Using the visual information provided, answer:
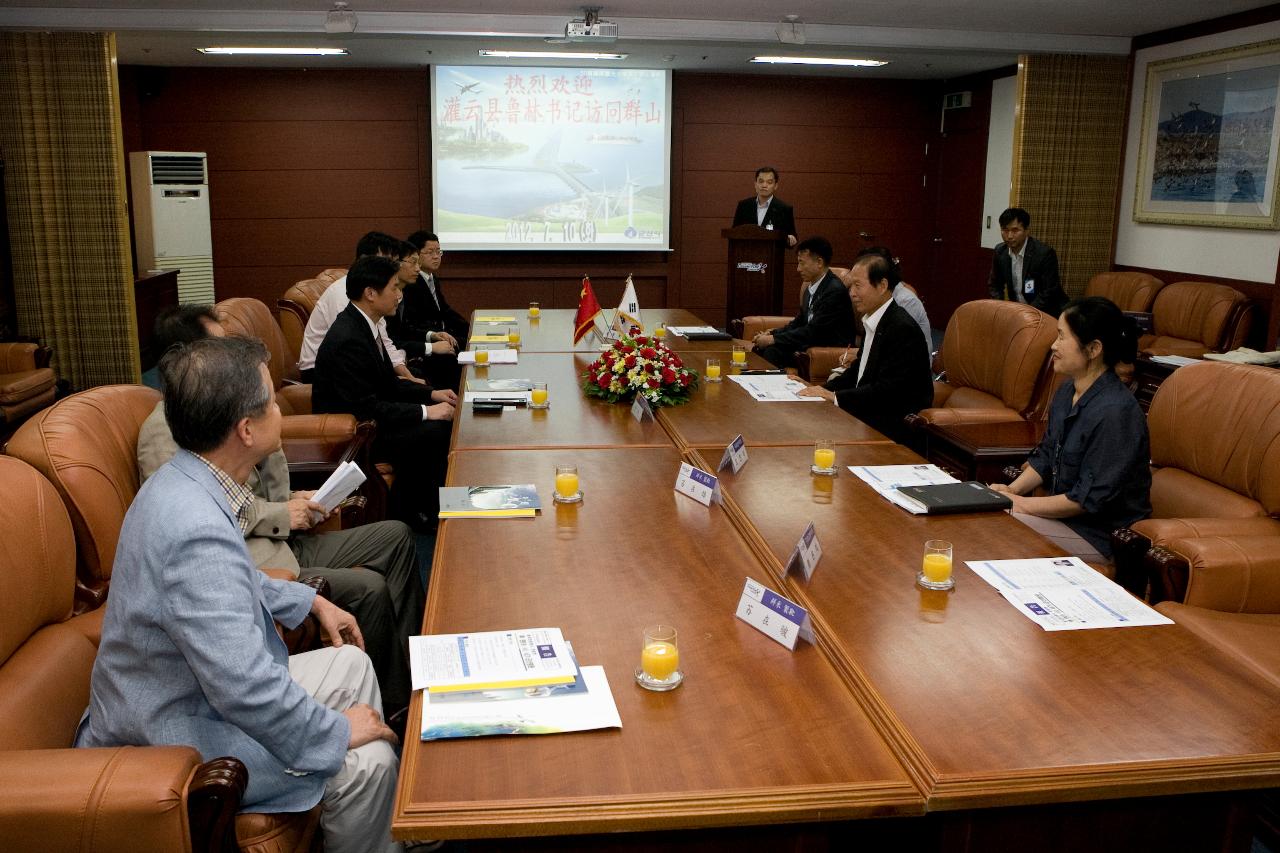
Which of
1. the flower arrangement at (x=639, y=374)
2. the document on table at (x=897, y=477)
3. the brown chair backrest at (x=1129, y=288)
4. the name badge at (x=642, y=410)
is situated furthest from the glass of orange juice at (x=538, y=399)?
the brown chair backrest at (x=1129, y=288)

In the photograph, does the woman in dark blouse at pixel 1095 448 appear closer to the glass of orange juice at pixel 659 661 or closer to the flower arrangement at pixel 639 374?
the flower arrangement at pixel 639 374

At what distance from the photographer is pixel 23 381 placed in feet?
18.7

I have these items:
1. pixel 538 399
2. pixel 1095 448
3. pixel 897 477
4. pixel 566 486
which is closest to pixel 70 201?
pixel 538 399

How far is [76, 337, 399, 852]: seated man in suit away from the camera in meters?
1.65

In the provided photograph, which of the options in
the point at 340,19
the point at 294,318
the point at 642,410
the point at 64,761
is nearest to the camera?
the point at 64,761

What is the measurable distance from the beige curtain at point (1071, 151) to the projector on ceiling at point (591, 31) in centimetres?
318

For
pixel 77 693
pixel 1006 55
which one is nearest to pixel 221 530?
pixel 77 693

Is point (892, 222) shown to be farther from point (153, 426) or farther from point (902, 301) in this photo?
point (153, 426)

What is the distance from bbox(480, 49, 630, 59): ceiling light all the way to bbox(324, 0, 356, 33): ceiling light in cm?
199

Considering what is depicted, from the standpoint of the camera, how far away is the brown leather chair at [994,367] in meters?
4.23

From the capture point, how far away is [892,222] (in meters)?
10.3

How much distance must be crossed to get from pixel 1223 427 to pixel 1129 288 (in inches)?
183

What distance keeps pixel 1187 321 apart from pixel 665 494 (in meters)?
5.17

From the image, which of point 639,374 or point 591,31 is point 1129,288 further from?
point 639,374
